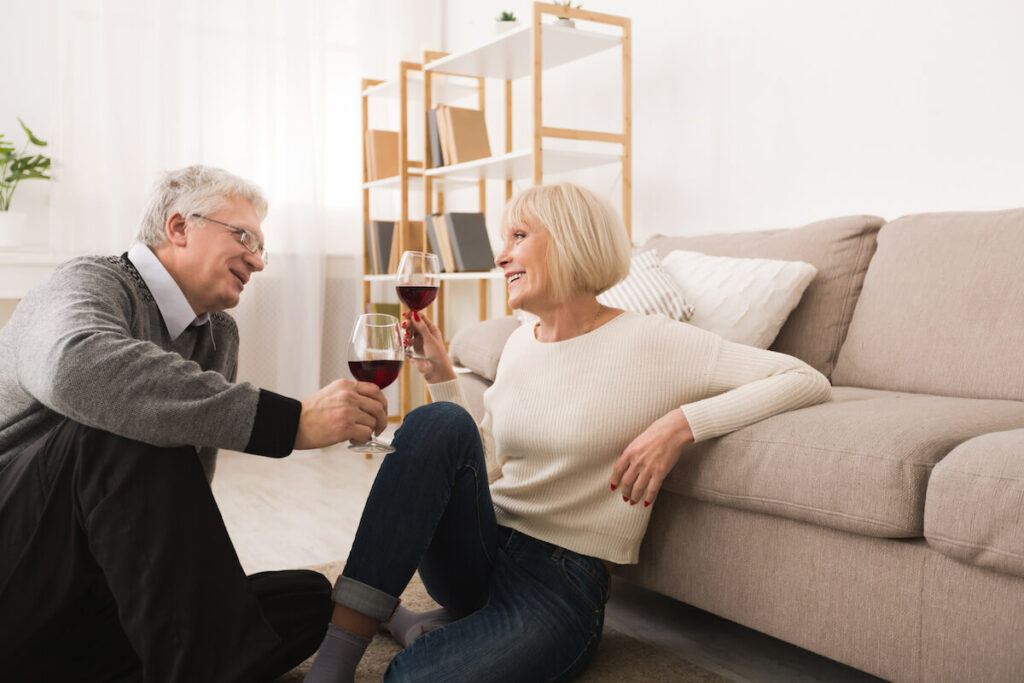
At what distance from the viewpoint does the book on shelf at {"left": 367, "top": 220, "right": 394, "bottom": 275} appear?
408cm

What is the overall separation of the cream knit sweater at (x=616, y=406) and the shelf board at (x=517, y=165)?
5.41 feet

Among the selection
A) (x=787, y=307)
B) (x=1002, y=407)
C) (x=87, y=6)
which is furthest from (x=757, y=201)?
(x=87, y=6)

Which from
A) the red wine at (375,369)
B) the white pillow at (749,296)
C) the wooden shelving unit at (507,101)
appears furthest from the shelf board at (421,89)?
the red wine at (375,369)

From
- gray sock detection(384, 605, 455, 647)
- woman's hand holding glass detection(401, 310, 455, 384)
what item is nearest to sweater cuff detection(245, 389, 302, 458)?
woman's hand holding glass detection(401, 310, 455, 384)

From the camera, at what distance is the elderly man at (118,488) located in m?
1.20

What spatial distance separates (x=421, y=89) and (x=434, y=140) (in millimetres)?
517

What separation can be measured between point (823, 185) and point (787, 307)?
0.71 m

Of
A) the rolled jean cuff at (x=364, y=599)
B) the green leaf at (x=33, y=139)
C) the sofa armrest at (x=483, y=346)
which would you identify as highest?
the green leaf at (x=33, y=139)

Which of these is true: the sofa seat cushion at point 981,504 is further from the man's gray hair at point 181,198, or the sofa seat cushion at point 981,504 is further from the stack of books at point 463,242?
the stack of books at point 463,242

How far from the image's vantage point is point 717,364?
1.51 m

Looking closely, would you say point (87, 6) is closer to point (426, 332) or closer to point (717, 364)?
point (426, 332)

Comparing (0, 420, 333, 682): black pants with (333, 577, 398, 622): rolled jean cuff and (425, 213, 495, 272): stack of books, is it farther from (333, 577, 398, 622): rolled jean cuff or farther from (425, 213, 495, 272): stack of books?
(425, 213, 495, 272): stack of books

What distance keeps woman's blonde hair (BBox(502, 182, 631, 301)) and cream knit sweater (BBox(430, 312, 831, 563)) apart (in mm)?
91

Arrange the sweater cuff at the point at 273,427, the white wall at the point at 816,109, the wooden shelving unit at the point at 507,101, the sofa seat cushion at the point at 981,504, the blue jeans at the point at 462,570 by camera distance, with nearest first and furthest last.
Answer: the sofa seat cushion at the point at 981,504
the sweater cuff at the point at 273,427
the blue jeans at the point at 462,570
the white wall at the point at 816,109
the wooden shelving unit at the point at 507,101
